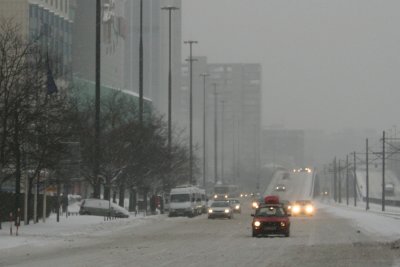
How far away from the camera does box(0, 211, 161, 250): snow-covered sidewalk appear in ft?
116

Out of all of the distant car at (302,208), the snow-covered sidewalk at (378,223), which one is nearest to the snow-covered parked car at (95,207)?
the snow-covered sidewalk at (378,223)

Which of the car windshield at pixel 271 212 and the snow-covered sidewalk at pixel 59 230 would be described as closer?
the snow-covered sidewalk at pixel 59 230

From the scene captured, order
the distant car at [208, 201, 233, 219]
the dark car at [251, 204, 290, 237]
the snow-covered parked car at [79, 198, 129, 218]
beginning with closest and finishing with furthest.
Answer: the dark car at [251, 204, 290, 237] → the snow-covered parked car at [79, 198, 129, 218] → the distant car at [208, 201, 233, 219]

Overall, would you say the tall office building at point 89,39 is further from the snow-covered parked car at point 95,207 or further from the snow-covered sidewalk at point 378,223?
the snow-covered parked car at point 95,207

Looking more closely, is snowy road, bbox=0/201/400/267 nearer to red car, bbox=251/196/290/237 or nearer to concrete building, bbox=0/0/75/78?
red car, bbox=251/196/290/237

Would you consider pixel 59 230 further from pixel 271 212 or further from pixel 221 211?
pixel 221 211

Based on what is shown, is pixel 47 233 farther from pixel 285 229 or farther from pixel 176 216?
pixel 176 216

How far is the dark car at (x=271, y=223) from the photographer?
135ft

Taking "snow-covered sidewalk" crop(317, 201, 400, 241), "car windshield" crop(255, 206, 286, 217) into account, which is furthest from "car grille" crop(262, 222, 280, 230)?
"snow-covered sidewalk" crop(317, 201, 400, 241)

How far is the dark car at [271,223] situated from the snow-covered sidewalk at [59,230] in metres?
7.55

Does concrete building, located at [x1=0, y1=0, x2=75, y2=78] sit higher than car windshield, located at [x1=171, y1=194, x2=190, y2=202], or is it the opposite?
concrete building, located at [x1=0, y1=0, x2=75, y2=78]

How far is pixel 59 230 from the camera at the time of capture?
143 ft

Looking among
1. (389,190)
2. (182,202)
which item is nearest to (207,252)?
(182,202)

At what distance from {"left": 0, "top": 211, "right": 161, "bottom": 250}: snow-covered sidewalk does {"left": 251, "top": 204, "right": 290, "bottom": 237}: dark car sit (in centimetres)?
755
